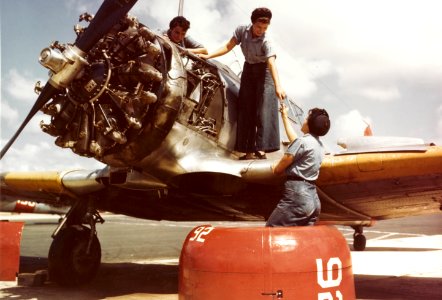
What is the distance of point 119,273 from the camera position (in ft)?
26.4

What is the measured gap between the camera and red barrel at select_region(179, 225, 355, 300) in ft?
9.37

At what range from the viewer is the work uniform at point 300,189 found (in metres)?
3.58

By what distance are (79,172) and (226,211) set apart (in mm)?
2545

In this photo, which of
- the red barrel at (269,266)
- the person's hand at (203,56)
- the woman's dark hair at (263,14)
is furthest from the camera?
the person's hand at (203,56)

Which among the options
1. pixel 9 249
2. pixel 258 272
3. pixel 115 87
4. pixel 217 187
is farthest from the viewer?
pixel 9 249

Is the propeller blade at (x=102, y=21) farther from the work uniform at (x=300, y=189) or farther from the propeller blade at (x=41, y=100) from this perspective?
the work uniform at (x=300, y=189)

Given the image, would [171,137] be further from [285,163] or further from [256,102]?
[285,163]

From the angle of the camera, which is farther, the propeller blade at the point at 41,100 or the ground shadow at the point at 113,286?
the ground shadow at the point at 113,286

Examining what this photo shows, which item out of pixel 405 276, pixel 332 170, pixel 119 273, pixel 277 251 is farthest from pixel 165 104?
pixel 405 276

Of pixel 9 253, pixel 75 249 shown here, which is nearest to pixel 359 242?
pixel 75 249

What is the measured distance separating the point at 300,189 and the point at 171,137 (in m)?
1.86

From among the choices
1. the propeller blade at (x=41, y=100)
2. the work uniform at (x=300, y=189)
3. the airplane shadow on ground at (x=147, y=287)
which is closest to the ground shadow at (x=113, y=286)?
the airplane shadow on ground at (x=147, y=287)

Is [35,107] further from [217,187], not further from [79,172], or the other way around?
[79,172]

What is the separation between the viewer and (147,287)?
6449mm
